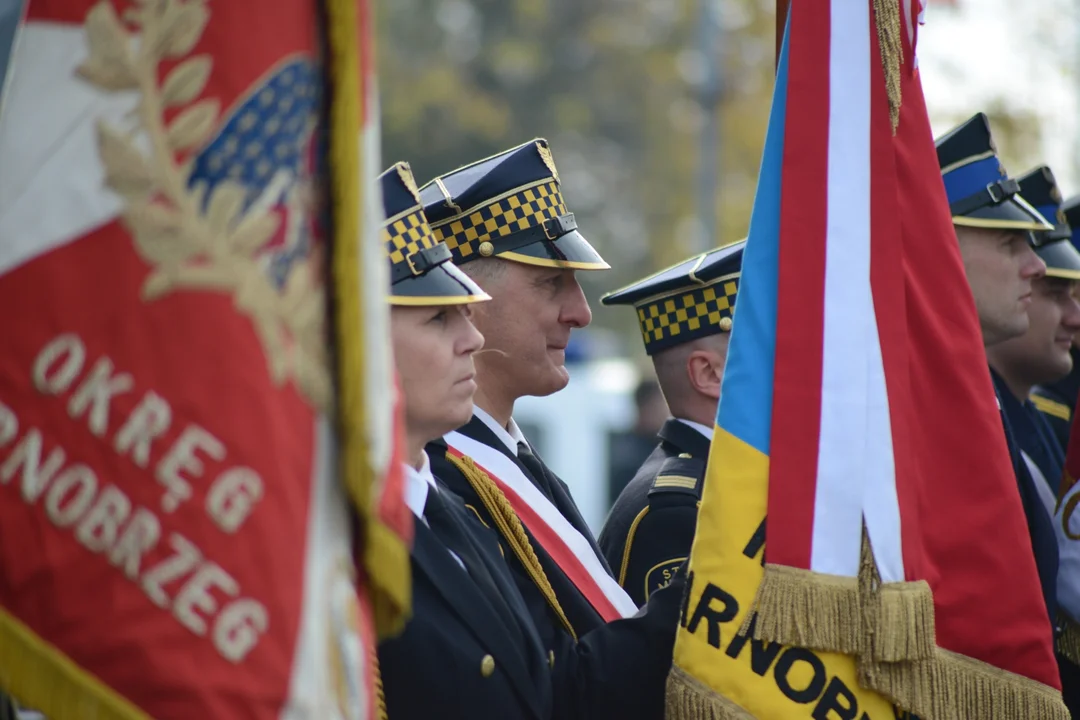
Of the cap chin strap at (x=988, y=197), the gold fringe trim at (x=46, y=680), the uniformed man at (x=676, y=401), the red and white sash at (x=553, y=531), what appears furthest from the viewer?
the cap chin strap at (x=988, y=197)

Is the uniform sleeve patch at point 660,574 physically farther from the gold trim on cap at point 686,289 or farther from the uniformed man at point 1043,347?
the uniformed man at point 1043,347

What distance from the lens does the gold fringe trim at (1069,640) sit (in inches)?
155

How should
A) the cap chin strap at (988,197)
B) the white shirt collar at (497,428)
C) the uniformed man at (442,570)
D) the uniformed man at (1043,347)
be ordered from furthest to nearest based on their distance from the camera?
1. the uniformed man at (1043,347)
2. the cap chin strap at (988,197)
3. the white shirt collar at (497,428)
4. the uniformed man at (442,570)

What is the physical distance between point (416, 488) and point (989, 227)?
2.34 m

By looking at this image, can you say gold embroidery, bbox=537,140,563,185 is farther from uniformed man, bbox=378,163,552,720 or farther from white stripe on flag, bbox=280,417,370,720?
white stripe on flag, bbox=280,417,370,720

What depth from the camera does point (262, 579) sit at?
60.9 inches

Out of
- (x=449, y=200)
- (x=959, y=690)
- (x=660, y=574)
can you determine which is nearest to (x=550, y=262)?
(x=449, y=200)

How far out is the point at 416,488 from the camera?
8.90 feet

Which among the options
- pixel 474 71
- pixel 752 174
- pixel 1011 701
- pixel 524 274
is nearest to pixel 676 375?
pixel 524 274

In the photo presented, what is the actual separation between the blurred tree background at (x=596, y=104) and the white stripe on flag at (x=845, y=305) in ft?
71.3

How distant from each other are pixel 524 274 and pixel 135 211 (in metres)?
2.07

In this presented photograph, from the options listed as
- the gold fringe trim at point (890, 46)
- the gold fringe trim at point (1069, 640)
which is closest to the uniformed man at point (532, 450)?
the gold fringe trim at point (890, 46)

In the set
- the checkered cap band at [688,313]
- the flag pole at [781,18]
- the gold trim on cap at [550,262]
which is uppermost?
the flag pole at [781,18]

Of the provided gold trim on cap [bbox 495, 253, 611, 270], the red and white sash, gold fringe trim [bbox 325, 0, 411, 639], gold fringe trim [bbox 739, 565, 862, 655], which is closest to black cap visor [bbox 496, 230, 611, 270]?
gold trim on cap [bbox 495, 253, 611, 270]
